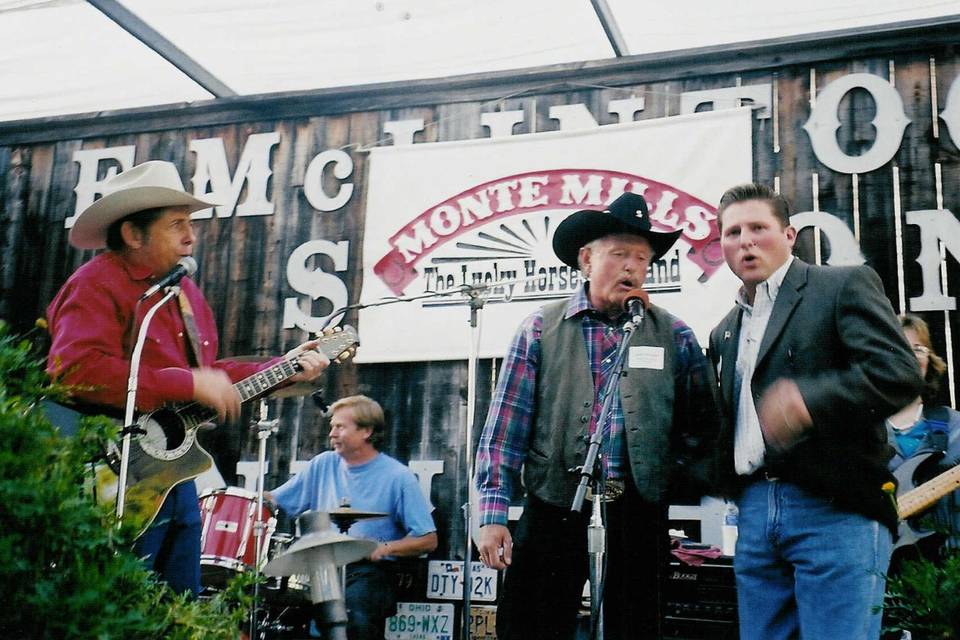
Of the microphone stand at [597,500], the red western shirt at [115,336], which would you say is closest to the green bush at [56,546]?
the microphone stand at [597,500]

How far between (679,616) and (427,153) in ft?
11.1

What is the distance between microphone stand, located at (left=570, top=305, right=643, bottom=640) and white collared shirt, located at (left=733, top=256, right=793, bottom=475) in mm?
427

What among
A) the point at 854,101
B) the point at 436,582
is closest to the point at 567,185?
the point at 854,101

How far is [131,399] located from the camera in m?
3.69

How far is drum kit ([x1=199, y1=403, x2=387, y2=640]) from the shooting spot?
16.5 feet

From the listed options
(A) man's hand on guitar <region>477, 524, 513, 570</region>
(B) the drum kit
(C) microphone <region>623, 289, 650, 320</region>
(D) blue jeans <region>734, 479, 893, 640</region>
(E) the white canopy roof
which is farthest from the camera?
(E) the white canopy roof

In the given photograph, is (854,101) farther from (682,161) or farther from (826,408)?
(826,408)

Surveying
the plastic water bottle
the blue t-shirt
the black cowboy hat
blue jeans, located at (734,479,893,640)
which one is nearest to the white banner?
the blue t-shirt

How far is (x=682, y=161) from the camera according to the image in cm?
596

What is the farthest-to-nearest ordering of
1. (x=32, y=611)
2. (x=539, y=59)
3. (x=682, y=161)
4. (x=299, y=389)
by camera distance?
1. (x=539, y=59)
2. (x=682, y=161)
3. (x=299, y=389)
4. (x=32, y=611)

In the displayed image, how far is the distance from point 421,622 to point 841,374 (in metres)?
3.79

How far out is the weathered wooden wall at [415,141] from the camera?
565cm

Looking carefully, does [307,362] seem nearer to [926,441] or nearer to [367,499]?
[367,499]

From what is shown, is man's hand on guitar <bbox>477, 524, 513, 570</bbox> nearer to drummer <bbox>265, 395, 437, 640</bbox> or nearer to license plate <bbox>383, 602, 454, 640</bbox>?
drummer <bbox>265, 395, 437, 640</bbox>
